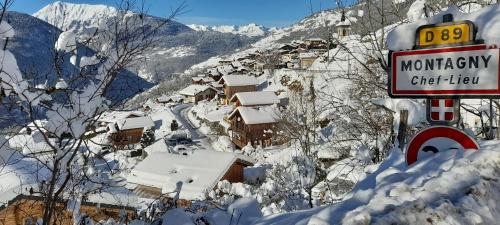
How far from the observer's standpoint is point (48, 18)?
4.27 metres

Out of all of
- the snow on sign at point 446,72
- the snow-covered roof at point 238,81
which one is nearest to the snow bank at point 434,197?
the snow on sign at point 446,72

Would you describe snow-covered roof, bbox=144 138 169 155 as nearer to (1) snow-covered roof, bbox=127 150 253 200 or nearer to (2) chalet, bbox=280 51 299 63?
(1) snow-covered roof, bbox=127 150 253 200

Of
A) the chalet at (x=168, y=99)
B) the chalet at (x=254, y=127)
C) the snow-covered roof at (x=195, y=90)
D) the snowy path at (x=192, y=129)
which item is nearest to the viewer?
the chalet at (x=254, y=127)

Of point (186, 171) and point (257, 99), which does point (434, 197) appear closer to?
point (186, 171)

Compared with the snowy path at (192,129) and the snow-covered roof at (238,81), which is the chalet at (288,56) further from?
the snowy path at (192,129)

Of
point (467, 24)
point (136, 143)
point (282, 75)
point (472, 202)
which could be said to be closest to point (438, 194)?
point (472, 202)

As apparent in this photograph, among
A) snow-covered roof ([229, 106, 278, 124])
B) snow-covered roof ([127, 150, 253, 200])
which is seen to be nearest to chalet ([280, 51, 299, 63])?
snow-covered roof ([229, 106, 278, 124])

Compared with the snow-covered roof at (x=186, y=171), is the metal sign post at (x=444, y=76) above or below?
above

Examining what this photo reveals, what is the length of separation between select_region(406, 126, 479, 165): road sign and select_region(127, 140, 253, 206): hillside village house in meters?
17.5

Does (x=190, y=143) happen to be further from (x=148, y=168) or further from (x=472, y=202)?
(x=472, y=202)

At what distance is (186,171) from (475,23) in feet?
69.5

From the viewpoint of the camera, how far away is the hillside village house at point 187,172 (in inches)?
813

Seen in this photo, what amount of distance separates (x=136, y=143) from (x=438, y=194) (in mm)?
44734

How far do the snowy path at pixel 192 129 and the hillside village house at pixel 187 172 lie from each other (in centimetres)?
1291
